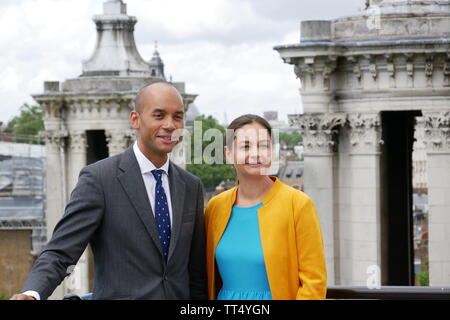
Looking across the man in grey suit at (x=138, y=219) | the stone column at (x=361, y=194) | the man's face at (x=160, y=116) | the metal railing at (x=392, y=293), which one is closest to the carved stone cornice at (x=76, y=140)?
the stone column at (x=361, y=194)

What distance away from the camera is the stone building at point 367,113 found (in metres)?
23.4

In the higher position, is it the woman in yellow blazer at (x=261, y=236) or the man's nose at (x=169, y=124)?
the man's nose at (x=169, y=124)

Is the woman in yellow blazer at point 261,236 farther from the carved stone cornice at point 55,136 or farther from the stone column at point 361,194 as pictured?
the carved stone cornice at point 55,136

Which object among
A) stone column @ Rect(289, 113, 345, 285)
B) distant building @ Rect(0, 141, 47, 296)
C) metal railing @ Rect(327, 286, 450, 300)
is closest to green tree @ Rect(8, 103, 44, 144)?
distant building @ Rect(0, 141, 47, 296)

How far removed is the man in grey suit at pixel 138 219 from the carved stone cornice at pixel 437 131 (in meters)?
15.5

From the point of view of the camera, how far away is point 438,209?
23641mm

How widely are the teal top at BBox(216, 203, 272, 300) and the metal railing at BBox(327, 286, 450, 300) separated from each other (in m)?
1.37

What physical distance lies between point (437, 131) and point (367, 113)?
53.0 inches

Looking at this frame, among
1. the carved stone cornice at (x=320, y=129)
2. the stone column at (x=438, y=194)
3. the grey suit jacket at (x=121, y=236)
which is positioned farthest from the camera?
the carved stone cornice at (x=320, y=129)

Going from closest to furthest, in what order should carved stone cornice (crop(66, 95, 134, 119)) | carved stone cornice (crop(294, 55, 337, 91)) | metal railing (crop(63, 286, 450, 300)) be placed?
1. metal railing (crop(63, 286, 450, 300))
2. carved stone cornice (crop(294, 55, 337, 91))
3. carved stone cornice (crop(66, 95, 134, 119))

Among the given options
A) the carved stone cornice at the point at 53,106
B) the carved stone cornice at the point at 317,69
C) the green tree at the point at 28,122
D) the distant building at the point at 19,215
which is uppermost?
the green tree at the point at 28,122

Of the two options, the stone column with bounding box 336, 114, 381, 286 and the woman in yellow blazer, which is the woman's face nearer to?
the woman in yellow blazer

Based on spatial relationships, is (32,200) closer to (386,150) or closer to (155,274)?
(386,150)

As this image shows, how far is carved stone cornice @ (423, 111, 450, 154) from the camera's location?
23.5m
